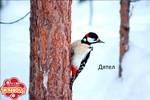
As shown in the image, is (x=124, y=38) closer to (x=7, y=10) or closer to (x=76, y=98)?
(x=76, y=98)

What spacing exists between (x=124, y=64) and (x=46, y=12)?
501 cm

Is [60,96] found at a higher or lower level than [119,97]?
higher

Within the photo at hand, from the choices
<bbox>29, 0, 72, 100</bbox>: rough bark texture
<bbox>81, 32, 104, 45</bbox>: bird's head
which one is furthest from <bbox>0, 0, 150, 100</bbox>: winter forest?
<bbox>81, 32, 104, 45</bbox>: bird's head

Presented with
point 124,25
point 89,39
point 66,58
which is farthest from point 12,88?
point 124,25

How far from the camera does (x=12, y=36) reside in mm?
17703

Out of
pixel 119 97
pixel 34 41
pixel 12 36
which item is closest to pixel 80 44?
pixel 34 41

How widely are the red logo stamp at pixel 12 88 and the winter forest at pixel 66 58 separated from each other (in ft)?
0.04

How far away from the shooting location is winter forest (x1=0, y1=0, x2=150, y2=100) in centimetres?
387

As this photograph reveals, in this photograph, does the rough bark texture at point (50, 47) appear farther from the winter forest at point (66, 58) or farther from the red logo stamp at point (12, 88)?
the red logo stamp at point (12, 88)

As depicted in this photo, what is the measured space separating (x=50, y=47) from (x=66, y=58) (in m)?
0.19

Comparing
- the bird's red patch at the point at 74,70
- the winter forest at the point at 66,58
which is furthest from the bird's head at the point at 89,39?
the bird's red patch at the point at 74,70

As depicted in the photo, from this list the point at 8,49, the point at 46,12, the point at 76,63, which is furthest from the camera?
the point at 8,49

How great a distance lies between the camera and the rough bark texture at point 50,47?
12.6 ft

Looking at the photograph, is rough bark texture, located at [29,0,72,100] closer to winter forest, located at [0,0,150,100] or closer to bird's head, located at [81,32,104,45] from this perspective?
winter forest, located at [0,0,150,100]
